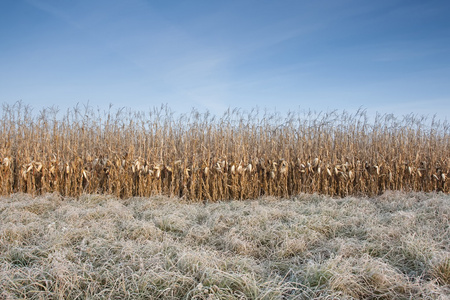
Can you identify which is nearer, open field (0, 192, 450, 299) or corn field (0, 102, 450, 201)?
open field (0, 192, 450, 299)

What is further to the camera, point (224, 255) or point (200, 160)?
point (200, 160)

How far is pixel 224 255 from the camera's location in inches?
120

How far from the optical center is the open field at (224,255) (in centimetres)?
Answer: 232

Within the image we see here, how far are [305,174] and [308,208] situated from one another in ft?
5.83

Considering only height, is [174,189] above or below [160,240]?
above

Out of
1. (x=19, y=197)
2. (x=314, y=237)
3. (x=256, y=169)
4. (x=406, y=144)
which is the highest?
(x=406, y=144)

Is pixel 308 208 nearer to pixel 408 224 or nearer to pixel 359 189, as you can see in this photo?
pixel 408 224

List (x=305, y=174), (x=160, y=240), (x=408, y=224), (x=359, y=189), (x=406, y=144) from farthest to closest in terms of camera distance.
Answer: (x=406, y=144) → (x=359, y=189) → (x=305, y=174) → (x=408, y=224) → (x=160, y=240)

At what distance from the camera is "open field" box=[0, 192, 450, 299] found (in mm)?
2316

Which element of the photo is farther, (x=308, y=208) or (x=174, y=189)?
(x=174, y=189)

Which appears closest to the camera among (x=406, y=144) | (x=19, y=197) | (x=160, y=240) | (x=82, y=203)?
(x=160, y=240)

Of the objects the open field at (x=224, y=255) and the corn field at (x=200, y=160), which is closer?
the open field at (x=224, y=255)

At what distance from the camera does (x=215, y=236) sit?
3.56m

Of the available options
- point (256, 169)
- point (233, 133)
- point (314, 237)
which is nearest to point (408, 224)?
point (314, 237)
